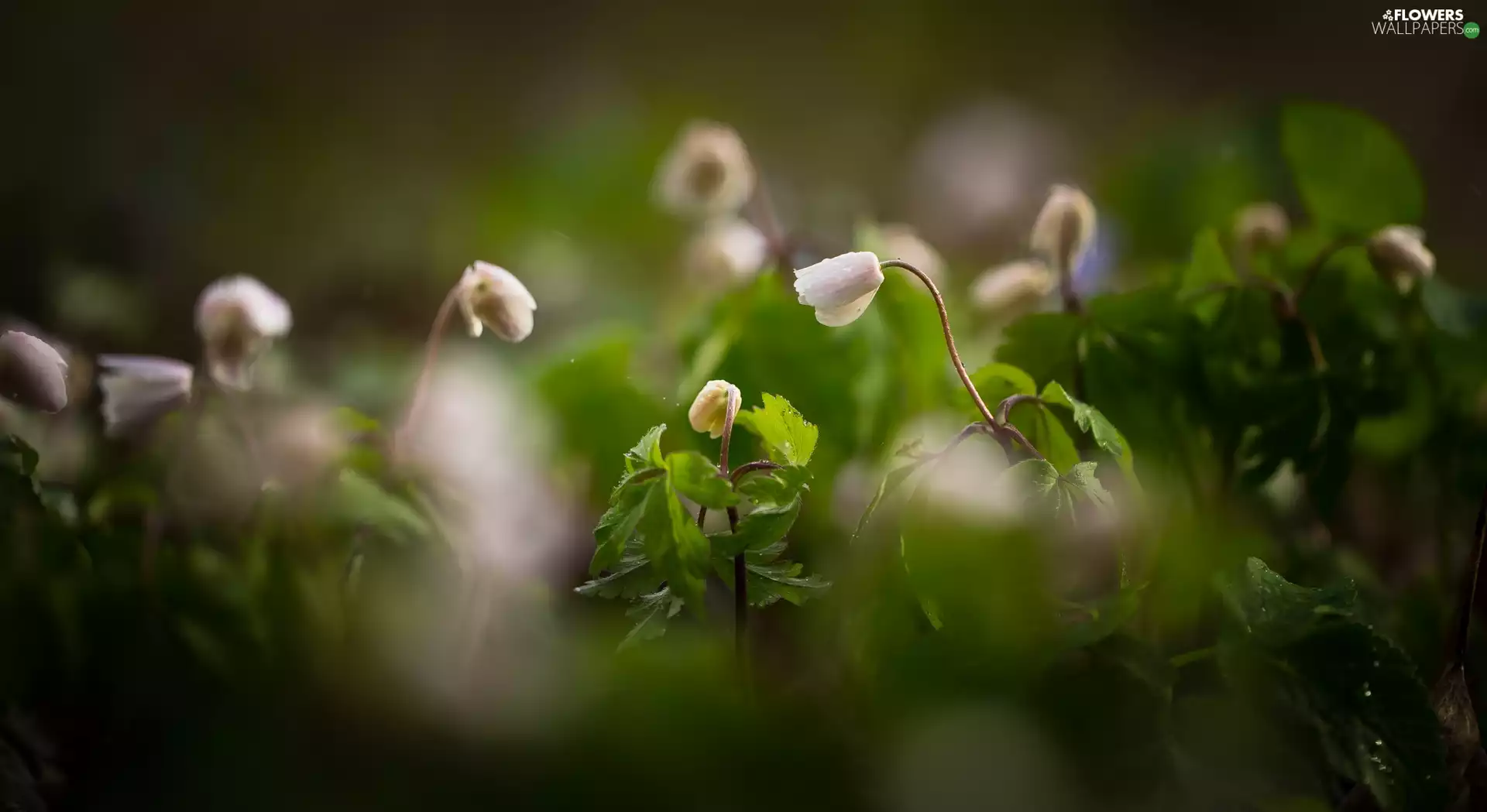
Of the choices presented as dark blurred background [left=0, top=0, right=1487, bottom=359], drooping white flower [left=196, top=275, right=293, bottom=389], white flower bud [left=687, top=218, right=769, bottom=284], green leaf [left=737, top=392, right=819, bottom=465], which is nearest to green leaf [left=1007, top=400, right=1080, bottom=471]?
green leaf [left=737, top=392, right=819, bottom=465]

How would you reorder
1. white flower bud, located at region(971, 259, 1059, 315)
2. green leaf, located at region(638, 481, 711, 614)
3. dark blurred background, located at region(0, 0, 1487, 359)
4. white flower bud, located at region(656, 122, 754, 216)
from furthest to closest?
dark blurred background, located at region(0, 0, 1487, 359) → white flower bud, located at region(656, 122, 754, 216) → white flower bud, located at region(971, 259, 1059, 315) → green leaf, located at region(638, 481, 711, 614)

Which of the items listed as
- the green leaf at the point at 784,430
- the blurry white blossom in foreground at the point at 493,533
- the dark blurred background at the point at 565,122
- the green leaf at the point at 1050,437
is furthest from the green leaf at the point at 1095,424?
the dark blurred background at the point at 565,122

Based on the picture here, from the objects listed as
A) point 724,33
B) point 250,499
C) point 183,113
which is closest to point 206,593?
point 250,499

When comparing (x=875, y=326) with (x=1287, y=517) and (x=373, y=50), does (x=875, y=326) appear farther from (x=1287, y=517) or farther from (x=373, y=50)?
(x=373, y=50)

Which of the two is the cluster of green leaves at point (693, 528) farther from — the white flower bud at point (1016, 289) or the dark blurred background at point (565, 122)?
the dark blurred background at point (565, 122)

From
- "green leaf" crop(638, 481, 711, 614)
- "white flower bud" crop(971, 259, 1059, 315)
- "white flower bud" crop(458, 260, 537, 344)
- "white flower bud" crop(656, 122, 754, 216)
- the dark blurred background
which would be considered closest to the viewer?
"green leaf" crop(638, 481, 711, 614)

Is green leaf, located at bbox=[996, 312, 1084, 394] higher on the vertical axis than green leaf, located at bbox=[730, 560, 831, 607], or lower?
higher

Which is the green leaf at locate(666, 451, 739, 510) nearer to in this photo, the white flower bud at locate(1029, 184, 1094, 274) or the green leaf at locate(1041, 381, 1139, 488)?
the green leaf at locate(1041, 381, 1139, 488)
